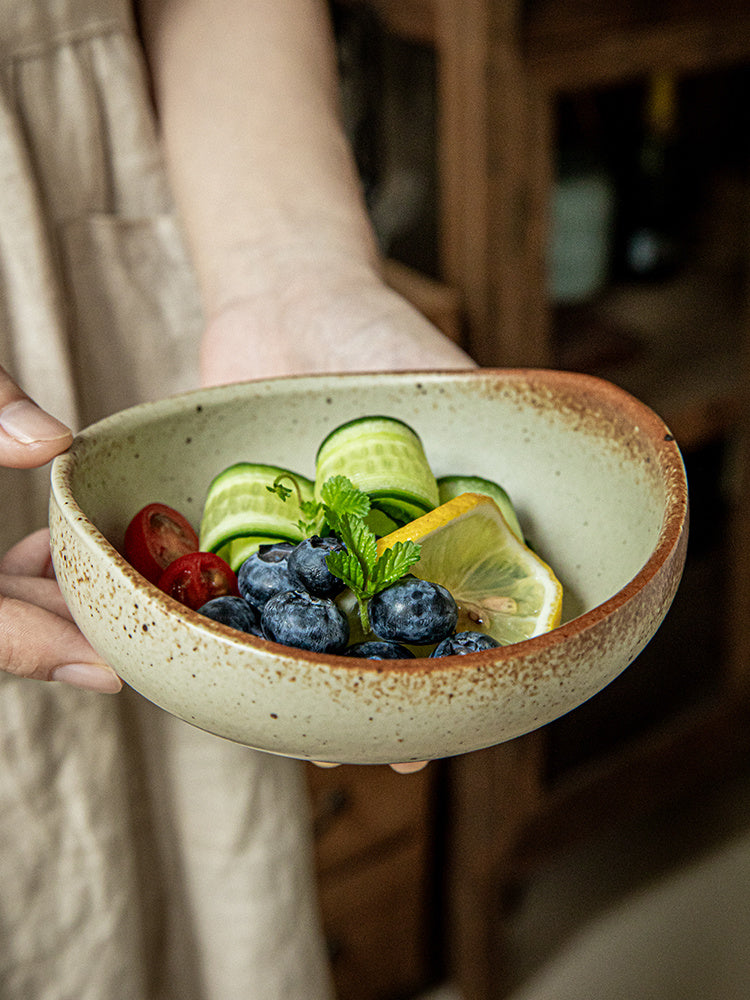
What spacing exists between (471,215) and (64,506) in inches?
28.9

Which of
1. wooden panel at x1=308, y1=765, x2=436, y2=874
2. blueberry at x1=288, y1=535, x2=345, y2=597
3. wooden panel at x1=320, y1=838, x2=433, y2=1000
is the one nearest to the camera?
blueberry at x1=288, y1=535, x2=345, y2=597

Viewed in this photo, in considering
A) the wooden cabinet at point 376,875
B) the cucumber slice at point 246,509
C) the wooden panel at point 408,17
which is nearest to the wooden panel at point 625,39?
the wooden panel at point 408,17

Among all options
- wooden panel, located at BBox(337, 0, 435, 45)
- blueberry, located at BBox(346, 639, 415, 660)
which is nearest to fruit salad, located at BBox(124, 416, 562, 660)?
blueberry, located at BBox(346, 639, 415, 660)

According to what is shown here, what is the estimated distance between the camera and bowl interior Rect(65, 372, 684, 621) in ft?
1.97

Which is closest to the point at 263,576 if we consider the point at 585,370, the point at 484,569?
the point at 484,569

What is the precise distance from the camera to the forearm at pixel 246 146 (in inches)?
30.4

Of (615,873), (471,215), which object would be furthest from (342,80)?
(615,873)

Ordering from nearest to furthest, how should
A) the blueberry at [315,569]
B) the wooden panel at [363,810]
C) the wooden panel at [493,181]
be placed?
1. the blueberry at [315,569]
2. the wooden panel at [493,181]
3. the wooden panel at [363,810]

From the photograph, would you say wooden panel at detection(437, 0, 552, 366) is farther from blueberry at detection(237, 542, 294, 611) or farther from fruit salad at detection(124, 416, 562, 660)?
blueberry at detection(237, 542, 294, 611)

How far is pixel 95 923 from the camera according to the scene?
75cm

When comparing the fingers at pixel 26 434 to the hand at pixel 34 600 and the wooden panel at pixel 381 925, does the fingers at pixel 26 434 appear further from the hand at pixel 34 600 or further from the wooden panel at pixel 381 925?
the wooden panel at pixel 381 925

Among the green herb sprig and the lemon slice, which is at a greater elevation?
the green herb sprig

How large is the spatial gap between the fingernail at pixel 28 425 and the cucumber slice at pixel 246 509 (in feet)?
0.34

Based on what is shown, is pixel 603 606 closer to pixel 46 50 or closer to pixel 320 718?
pixel 320 718
